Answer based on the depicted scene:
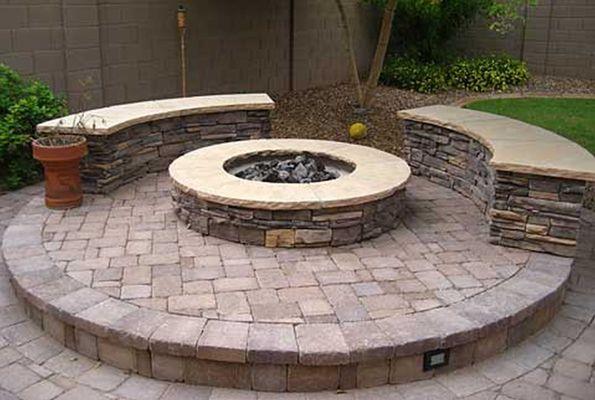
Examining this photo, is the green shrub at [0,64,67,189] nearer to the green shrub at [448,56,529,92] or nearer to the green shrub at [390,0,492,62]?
the green shrub at [390,0,492,62]

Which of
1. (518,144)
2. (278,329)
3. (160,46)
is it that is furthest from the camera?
(160,46)

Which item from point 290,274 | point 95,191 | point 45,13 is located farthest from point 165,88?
point 290,274

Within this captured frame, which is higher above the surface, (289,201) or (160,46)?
(160,46)

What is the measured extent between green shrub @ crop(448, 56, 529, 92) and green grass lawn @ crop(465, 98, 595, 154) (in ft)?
2.82

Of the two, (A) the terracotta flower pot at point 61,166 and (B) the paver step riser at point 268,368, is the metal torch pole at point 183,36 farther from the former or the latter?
(B) the paver step riser at point 268,368

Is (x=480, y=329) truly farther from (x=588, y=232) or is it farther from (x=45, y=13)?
(x=45, y=13)

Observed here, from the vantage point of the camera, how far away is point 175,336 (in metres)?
2.91

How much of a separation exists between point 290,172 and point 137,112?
155cm

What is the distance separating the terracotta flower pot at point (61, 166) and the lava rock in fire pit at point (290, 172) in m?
1.15

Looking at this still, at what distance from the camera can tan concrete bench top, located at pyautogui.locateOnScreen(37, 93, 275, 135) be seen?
474 cm

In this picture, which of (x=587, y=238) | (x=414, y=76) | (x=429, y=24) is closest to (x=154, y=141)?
(x=587, y=238)

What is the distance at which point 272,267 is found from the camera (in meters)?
3.73

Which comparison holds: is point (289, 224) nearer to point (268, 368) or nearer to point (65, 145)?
point (268, 368)

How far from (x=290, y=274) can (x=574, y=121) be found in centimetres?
582
